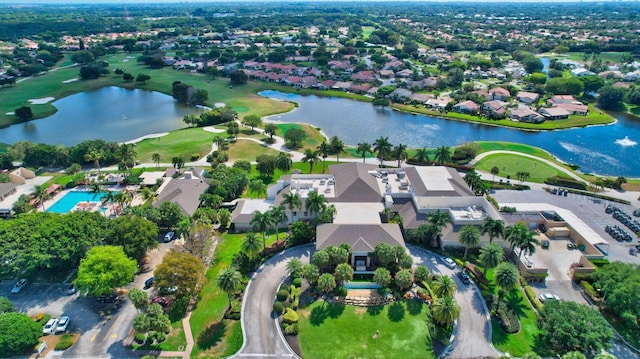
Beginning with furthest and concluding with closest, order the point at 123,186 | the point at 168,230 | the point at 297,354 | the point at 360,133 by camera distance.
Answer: the point at 360,133
the point at 123,186
the point at 168,230
the point at 297,354

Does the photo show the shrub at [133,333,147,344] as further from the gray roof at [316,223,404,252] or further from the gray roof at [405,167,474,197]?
the gray roof at [405,167,474,197]

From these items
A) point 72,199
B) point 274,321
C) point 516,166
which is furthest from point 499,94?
point 72,199

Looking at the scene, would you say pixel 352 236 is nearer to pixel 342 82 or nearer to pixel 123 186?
pixel 123 186

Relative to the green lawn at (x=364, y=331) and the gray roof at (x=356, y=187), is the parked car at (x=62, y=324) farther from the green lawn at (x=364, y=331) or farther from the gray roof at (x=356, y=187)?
the gray roof at (x=356, y=187)

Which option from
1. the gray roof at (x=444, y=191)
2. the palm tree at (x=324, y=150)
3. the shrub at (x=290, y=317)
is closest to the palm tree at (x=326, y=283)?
the shrub at (x=290, y=317)

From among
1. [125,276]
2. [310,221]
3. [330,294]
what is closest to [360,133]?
[310,221]

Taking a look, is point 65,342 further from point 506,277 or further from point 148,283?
point 506,277
